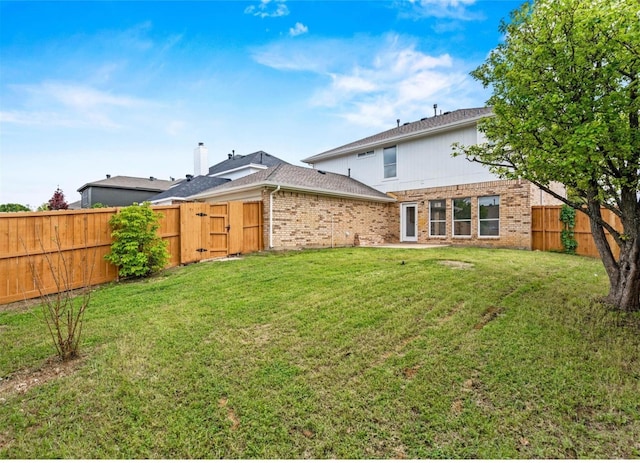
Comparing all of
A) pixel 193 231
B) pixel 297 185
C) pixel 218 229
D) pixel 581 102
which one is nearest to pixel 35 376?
pixel 193 231

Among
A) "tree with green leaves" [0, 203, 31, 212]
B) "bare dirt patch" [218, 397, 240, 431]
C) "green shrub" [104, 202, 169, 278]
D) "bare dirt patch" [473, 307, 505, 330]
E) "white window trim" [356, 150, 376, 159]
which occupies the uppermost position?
"white window trim" [356, 150, 376, 159]

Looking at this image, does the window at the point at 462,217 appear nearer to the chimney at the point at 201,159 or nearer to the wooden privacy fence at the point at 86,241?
the wooden privacy fence at the point at 86,241

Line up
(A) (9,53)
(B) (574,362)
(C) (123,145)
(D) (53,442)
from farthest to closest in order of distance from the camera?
(C) (123,145) → (A) (9,53) → (B) (574,362) → (D) (53,442)

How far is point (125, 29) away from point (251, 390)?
1054cm

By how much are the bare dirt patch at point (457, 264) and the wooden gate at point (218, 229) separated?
6477mm

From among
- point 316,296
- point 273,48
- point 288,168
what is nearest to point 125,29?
point 273,48

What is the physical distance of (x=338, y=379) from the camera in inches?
125

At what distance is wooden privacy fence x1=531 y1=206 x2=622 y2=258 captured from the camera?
11.7 metres

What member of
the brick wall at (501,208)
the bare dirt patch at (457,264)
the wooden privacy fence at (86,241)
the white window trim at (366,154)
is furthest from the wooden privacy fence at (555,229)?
the wooden privacy fence at (86,241)

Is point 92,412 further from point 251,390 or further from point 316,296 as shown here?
point 316,296

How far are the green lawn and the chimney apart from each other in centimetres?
1777

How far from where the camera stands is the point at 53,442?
A: 2457 millimetres

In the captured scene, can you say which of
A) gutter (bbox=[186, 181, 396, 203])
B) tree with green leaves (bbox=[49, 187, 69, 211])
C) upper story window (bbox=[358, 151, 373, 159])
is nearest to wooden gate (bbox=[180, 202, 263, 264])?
gutter (bbox=[186, 181, 396, 203])

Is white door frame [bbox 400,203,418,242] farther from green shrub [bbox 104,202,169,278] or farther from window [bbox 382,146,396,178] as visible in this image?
green shrub [bbox 104,202,169,278]
